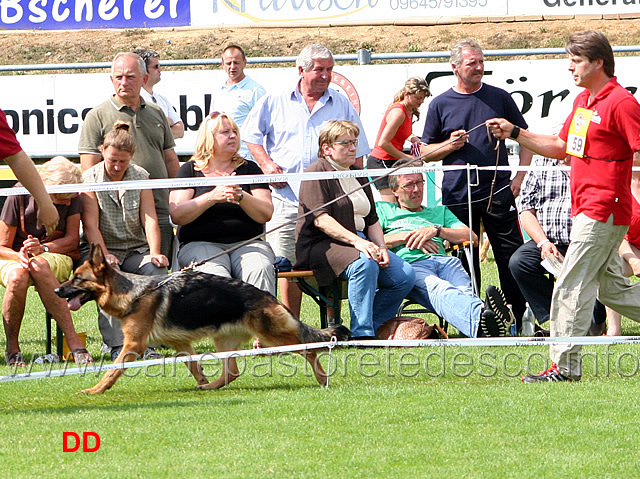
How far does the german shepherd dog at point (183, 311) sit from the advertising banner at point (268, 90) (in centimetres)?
682

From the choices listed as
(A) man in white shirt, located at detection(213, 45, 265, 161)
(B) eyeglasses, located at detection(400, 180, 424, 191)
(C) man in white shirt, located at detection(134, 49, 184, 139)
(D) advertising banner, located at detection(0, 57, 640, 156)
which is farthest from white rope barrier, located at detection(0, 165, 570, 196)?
(D) advertising banner, located at detection(0, 57, 640, 156)

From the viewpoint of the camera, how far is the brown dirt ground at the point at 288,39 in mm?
19359

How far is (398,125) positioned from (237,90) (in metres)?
1.94

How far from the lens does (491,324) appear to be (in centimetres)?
667

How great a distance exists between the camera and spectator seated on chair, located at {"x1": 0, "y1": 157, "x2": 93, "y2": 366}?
21.2 ft

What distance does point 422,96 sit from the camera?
9188 mm

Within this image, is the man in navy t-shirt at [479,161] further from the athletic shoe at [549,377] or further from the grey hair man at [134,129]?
the athletic shoe at [549,377]

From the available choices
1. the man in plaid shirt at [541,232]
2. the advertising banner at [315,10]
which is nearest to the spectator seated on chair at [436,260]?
the man in plaid shirt at [541,232]

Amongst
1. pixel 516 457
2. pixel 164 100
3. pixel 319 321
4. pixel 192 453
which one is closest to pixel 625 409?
pixel 516 457

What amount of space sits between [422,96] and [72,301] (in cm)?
455

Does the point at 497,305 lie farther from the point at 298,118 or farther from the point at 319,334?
the point at 298,118

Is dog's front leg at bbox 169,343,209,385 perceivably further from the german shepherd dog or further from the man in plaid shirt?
the man in plaid shirt

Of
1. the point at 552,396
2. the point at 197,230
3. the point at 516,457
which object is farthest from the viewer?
the point at 197,230

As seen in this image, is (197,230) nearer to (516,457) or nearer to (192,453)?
(192,453)
